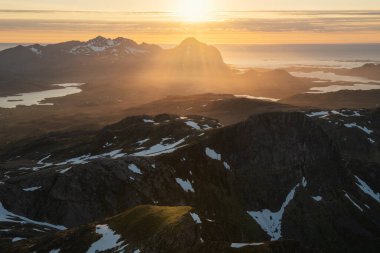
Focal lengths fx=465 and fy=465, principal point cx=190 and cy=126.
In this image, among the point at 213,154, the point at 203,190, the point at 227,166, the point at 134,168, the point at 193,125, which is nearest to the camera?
the point at 134,168

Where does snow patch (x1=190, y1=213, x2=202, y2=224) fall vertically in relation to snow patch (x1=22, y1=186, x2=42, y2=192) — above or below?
above

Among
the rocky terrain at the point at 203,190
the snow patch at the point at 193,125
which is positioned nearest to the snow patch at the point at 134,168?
the rocky terrain at the point at 203,190

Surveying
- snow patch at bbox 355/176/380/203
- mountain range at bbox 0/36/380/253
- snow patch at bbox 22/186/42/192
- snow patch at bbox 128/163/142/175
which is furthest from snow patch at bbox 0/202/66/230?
snow patch at bbox 355/176/380/203

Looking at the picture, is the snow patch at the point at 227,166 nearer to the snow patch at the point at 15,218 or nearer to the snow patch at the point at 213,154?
the snow patch at the point at 213,154

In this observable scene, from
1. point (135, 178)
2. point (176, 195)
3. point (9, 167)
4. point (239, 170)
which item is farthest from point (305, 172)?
point (9, 167)

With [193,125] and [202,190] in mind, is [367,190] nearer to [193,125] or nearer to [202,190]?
[193,125]

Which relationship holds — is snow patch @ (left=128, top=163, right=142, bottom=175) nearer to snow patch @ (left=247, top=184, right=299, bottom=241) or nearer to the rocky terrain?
the rocky terrain

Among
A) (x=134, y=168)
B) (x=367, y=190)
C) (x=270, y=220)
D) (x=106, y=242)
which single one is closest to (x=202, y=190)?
(x=134, y=168)

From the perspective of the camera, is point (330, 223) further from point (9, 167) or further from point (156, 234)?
point (9, 167)

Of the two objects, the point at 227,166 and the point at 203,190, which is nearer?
the point at 203,190
